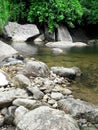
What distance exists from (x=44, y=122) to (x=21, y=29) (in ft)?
51.2

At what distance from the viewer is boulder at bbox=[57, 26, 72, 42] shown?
2119 cm

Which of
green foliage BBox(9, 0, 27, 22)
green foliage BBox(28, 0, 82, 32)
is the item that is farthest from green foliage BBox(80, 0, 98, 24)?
green foliage BBox(9, 0, 27, 22)

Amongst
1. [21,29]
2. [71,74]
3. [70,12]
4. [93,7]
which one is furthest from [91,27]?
[71,74]

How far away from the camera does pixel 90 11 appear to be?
75.0 feet

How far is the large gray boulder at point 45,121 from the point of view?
4758 millimetres

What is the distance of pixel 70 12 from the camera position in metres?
21.3

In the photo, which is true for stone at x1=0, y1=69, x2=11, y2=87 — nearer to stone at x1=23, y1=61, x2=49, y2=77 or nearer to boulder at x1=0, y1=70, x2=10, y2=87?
boulder at x1=0, y1=70, x2=10, y2=87

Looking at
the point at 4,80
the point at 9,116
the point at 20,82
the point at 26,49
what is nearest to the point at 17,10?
the point at 26,49

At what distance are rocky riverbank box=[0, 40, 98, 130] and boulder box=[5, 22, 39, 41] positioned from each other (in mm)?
11035

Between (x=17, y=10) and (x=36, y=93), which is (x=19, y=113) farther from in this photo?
(x=17, y=10)

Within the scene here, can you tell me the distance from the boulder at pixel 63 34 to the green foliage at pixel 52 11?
0.69m

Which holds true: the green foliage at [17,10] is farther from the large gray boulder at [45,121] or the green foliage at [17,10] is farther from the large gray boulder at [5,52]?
the large gray boulder at [45,121]

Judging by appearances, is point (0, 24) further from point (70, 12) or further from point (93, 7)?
point (93, 7)

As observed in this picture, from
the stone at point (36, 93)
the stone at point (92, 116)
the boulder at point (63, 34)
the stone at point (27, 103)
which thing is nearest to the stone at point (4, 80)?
the stone at point (36, 93)
